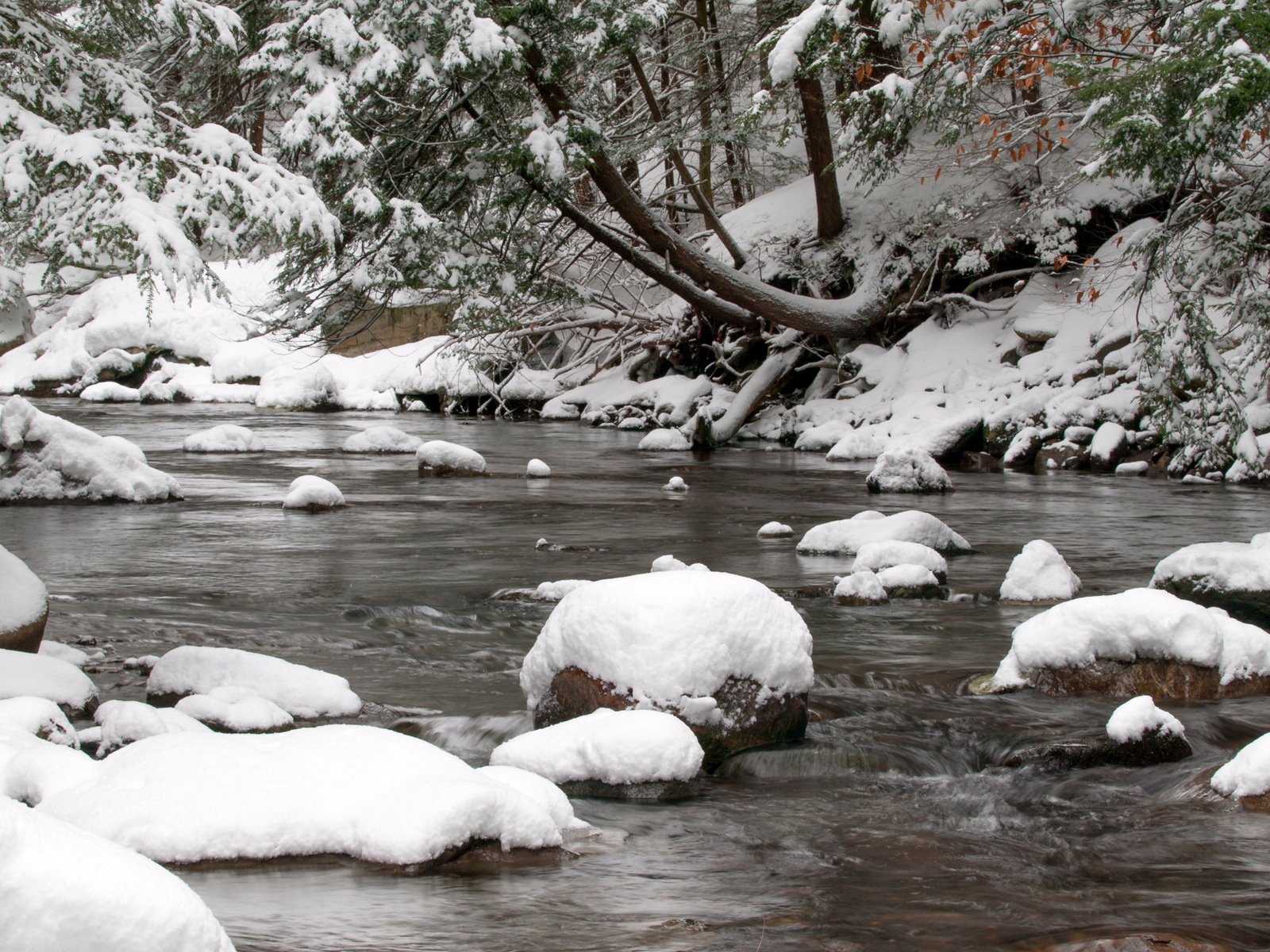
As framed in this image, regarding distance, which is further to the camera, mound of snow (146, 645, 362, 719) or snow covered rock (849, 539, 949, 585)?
snow covered rock (849, 539, 949, 585)

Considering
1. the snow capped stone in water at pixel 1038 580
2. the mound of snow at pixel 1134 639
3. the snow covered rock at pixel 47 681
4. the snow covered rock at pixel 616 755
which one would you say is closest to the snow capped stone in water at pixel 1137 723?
the mound of snow at pixel 1134 639

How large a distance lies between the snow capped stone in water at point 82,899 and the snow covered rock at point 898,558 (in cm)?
589

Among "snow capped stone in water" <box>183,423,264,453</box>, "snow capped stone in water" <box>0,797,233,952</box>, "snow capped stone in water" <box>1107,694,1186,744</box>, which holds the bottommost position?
"snow capped stone in water" <box>183,423,264,453</box>

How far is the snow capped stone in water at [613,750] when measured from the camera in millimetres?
3863

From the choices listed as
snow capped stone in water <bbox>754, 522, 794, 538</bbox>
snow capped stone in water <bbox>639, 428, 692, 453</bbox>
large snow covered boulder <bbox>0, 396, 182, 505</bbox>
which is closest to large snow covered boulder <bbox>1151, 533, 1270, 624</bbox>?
snow capped stone in water <bbox>754, 522, 794, 538</bbox>

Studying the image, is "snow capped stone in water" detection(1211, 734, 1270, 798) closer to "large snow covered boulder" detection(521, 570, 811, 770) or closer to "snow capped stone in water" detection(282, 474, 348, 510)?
"large snow covered boulder" detection(521, 570, 811, 770)

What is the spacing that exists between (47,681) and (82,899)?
285 cm

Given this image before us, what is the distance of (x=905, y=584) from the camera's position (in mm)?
7074

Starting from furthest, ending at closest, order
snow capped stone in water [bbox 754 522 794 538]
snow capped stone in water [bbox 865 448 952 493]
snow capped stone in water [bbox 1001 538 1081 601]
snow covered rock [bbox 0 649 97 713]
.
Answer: snow capped stone in water [bbox 865 448 952 493], snow capped stone in water [bbox 754 522 794 538], snow capped stone in water [bbox 1001 538 1081 601], snow covered rock [bbox 0 649 97 713]

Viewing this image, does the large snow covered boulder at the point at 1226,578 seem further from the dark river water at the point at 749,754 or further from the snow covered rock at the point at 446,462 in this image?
the snow covered rock at the point at 446,462

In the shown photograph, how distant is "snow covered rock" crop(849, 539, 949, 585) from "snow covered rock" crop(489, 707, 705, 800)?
3.64 meters

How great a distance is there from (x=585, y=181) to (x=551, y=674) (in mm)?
15920

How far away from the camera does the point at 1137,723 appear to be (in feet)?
13.9

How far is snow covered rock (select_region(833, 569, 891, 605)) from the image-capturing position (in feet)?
22.7
